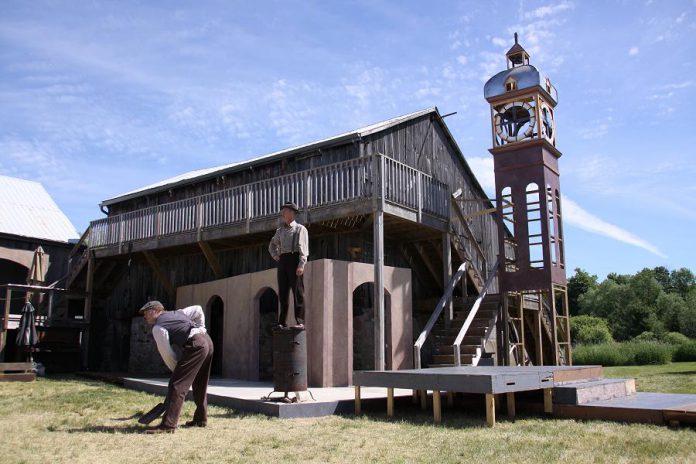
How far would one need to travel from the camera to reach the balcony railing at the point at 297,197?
45.1ft

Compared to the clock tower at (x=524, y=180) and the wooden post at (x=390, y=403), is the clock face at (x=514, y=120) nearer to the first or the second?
the clock tower at (x=524, y=180)

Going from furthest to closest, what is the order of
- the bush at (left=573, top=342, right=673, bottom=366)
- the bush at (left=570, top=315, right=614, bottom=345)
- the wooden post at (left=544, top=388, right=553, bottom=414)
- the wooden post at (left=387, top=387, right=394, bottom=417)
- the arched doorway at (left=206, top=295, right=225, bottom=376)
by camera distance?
the bush at (left=570, top=315, right=614, bottom=345) → the bush at (left=573, top=342, right=673, bottom=366) → the arched doorway at (left=206, top=295, right=225, bottom=376) → the wooden post at (left=387, top=387, right=394, bottom=417) → the wooden post at (left=544, top=388, right=553, bottom=414)

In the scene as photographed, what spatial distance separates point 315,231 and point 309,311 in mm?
3288

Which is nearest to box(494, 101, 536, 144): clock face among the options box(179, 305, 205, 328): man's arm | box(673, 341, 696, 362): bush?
box(179, 305, 205, 328): man's arm

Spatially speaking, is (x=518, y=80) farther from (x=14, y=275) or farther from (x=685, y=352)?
(x=14, y=275)

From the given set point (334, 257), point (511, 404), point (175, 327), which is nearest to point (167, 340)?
point (175, 327)

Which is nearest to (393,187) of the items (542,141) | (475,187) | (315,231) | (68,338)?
(315,231)

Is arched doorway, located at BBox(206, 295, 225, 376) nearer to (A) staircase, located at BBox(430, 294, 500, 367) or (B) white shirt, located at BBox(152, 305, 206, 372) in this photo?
(A) staircase, located at BBox(430, 294, 500, 367)

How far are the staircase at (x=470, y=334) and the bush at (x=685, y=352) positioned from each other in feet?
51.5

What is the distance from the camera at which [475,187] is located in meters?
20.2

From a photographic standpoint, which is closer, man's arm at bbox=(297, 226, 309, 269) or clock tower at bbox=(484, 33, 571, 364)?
man's arm at bbox=(297, 226, 309, 269)

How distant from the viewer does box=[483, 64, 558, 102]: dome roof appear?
15.3 meters

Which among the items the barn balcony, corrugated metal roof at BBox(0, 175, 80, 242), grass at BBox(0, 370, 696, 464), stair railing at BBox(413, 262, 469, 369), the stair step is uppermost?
corrugated metal roof at BBox(0, 175, 80, 242)

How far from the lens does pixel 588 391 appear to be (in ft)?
28.1
